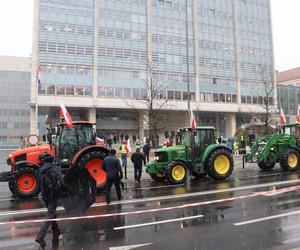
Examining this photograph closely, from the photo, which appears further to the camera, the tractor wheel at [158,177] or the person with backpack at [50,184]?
the tractor wheel at [158,177]

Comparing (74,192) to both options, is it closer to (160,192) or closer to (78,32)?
(160,192)

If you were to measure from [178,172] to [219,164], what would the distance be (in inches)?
87.3

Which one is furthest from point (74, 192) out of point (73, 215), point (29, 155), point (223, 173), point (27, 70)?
point (27, 70)

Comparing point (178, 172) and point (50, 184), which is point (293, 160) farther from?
point (50, 184)

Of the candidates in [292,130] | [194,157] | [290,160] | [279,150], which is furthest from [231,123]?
[194,157]

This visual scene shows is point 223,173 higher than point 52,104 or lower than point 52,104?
lower

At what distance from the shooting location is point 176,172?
14.6m

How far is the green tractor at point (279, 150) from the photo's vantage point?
1780cm

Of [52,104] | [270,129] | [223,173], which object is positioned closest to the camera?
[223,173]

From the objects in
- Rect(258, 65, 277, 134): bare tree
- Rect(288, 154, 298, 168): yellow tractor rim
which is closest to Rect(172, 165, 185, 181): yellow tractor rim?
Rect(288, 154, 298, 168): yellow tractor rim

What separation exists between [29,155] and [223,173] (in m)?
8.30

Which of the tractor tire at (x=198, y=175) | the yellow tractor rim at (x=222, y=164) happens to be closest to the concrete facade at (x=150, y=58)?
the tractor tire at (x=198, y=175)

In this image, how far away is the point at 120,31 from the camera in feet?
179

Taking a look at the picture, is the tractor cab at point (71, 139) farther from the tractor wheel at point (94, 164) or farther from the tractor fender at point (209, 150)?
the tractor fender at point (209, 150)
